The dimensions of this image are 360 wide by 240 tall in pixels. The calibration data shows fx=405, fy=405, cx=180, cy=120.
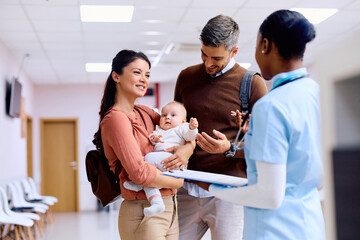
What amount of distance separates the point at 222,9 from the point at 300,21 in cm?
436

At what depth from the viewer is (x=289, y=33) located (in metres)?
1.09

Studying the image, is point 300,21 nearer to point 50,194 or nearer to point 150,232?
point 150,232

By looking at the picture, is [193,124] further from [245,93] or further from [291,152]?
[291,152]

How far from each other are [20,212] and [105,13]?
11.4ft

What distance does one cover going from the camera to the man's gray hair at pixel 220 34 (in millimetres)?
1799

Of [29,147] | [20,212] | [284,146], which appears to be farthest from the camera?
[29,147]

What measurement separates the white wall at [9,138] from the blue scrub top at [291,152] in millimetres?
6020

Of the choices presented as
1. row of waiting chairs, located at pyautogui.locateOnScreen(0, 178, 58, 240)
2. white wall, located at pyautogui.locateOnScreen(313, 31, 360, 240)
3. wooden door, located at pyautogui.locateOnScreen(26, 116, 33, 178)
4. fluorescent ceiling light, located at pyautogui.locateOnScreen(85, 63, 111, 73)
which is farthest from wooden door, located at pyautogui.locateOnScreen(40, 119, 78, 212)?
white wall, located at pyautogui.locateOnScreen(313, 31, 360, 240)

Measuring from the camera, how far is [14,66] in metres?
7.74

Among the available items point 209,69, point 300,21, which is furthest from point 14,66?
point 300,21

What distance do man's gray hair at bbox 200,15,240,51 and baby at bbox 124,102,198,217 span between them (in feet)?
1.15

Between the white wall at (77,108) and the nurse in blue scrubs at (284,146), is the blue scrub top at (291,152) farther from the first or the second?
the white wall at (77,108)

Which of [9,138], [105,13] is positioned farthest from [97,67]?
[105,13]

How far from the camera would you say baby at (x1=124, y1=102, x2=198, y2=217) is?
1.60 metres
